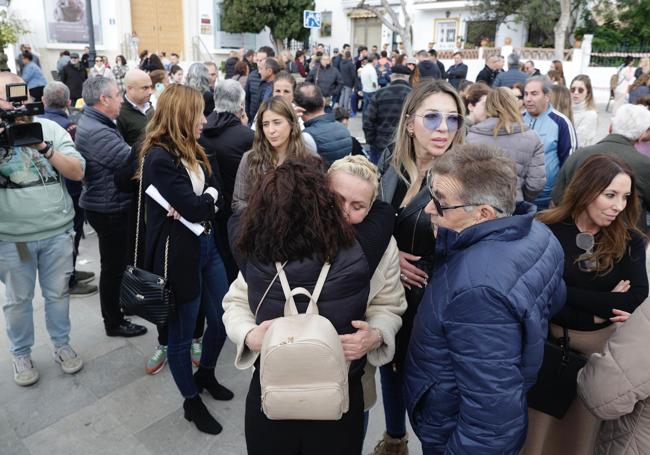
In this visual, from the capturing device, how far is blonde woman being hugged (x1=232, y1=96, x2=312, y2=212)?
10.1 ft

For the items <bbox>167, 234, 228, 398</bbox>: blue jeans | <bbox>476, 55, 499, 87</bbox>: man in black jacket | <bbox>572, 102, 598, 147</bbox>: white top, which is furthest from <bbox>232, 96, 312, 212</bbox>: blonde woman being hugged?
<bbox>476, 55, 499, 87</bbox>: man in black jacket

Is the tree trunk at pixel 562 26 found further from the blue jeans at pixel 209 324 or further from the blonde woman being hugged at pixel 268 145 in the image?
the blue jeans at pixel 209 324

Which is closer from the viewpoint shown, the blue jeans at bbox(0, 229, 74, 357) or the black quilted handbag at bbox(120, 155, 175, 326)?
the black quilted handbag at bbox(120, 155, 175, 326)

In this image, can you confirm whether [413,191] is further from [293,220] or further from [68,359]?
[68,359]

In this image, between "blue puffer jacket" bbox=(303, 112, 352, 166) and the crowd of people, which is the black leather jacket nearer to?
the crowd of people

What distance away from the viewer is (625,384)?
168 cm

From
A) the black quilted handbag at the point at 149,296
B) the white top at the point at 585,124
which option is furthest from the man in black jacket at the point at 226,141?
the white top at the point at 585,124

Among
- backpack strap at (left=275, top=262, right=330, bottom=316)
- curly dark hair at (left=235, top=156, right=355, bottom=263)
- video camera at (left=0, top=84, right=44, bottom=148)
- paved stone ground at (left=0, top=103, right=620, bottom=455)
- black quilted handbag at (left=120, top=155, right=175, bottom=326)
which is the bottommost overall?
paved stone ground at (left=0, top=103, right=620, bottom=455)

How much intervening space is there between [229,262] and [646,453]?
2906 millimetres

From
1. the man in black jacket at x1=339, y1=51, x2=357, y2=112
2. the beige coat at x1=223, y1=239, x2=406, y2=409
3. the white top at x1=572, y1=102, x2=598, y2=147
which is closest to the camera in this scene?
the beige coat at x1=223, y1=239, x2=406, y2=409

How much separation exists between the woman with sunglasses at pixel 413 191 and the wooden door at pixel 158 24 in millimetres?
27183

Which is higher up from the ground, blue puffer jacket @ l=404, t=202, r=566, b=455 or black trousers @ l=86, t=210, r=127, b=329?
blue puffer jacket @ l=404, t=202, r=566, b=455

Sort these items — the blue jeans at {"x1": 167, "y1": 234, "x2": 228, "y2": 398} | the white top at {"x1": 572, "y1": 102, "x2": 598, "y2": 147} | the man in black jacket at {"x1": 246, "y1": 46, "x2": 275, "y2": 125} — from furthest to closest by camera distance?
the man in black jacket at {"x1": 246, "y1": 46, "x2": 275, "y2": 125}
the white top at {"x1": 572, "y1": 102, "x2": 598, "y2": 147}
the blue jeans at {"x1": 167, "y1": 234, "x2": 228, "y2": 398}

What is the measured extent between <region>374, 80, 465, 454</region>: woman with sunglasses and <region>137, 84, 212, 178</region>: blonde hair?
41.8 inches
